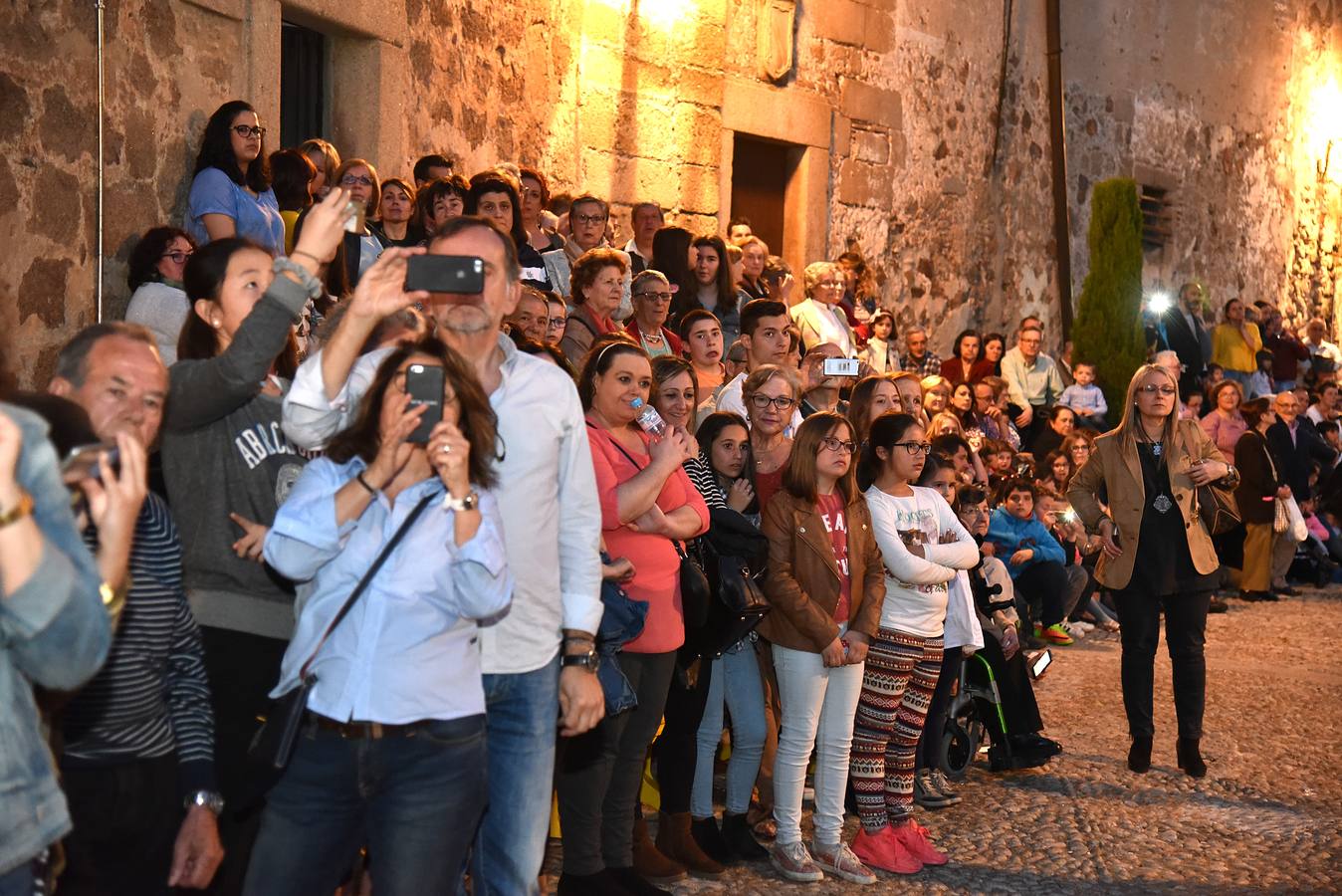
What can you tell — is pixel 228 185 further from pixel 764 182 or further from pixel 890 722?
pixel 764 182

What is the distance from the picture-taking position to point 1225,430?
12.9 metres

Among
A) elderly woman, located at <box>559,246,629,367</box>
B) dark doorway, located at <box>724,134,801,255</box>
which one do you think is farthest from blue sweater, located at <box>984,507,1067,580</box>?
dark doorway, located at <box>724,134,801,255</box>

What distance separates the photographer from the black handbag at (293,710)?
264 centimetres

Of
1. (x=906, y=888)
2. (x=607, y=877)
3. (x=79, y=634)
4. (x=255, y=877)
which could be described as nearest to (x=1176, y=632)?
(x=906, y=888)

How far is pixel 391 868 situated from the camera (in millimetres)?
2682

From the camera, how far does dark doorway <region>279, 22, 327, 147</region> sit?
7840 millimetres

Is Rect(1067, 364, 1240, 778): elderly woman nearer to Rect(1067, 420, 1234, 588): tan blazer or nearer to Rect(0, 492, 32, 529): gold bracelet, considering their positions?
Rect(1067, 420, 1234, 588): tan blazer

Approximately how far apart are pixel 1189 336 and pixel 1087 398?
3787 mm

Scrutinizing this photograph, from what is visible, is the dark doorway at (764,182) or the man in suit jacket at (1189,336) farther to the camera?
the man in suit jacket at (1189,336)

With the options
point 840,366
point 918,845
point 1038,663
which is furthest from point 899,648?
point 1038,663

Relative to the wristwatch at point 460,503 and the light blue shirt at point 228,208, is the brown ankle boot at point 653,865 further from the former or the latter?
the light blue shirt at point 228,208

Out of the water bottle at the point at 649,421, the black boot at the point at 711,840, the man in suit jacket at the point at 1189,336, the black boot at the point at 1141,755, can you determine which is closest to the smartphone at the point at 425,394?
the water bottle at the point at 649,421

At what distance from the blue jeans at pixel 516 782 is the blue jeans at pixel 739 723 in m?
2.03

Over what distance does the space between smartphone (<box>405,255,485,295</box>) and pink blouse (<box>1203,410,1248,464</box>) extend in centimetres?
1098
